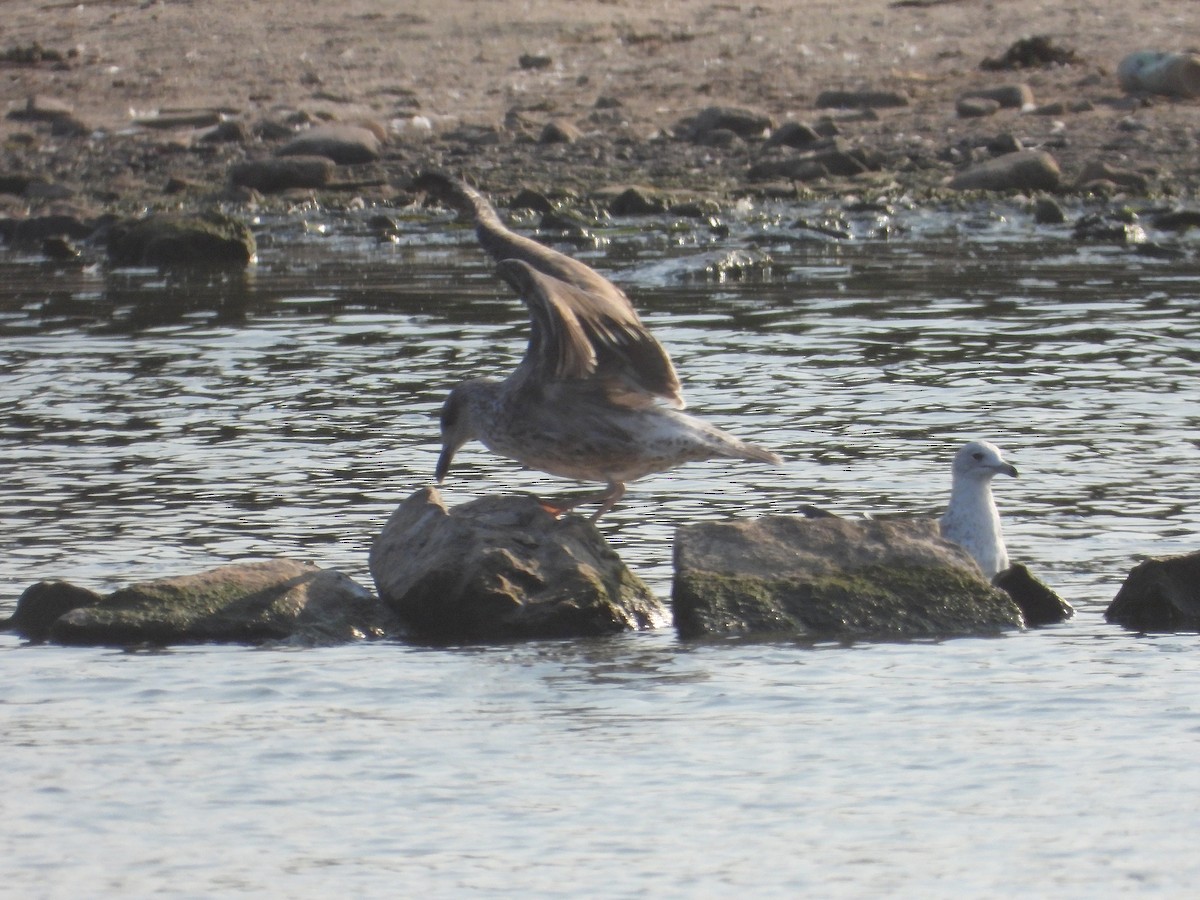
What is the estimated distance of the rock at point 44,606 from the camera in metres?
7.75

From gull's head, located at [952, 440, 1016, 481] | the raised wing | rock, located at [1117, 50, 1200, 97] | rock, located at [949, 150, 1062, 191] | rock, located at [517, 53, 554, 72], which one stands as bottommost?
gull's head, located at [952, 440, 1016, 481]

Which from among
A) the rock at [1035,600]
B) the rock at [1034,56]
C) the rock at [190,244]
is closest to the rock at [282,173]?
the rock at [190,244]

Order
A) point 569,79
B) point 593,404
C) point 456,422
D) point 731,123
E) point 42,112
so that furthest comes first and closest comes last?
point 569,79
point 42,112
point 731,123
point 456,422
point 593,404

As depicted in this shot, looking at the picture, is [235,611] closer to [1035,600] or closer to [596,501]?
[596,501]

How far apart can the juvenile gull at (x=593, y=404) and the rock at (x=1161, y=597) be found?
1.34m

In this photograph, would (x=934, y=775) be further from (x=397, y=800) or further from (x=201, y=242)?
(x=201, y=242)

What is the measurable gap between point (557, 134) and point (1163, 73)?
6.77 meters

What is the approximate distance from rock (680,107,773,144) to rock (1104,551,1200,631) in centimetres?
1745

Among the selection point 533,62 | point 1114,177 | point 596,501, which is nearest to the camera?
point 596,501

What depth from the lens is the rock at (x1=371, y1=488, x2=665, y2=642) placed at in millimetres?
7789

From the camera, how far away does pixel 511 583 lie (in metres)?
7.83

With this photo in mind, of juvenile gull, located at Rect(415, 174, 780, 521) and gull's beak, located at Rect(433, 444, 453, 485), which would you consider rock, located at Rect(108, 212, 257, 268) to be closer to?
gull's beak, located at Rect(433, 444, 453, 485)

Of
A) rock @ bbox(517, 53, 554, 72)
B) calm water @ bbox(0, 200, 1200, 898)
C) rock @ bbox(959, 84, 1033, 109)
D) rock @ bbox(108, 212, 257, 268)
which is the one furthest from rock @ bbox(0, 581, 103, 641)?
rock @ bbox(517, 53, 554, 72)

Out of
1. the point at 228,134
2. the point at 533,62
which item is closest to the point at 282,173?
the point at 228,134
